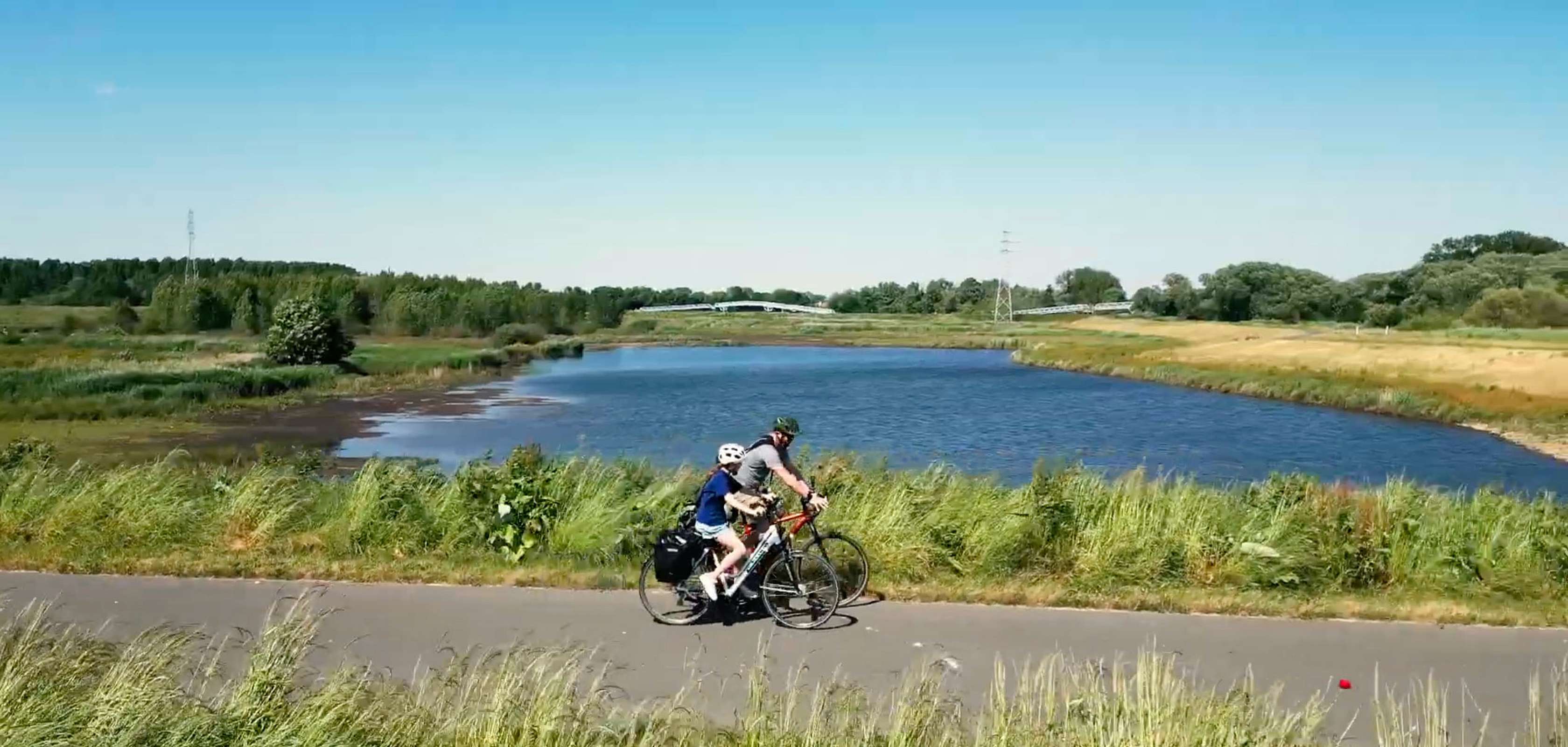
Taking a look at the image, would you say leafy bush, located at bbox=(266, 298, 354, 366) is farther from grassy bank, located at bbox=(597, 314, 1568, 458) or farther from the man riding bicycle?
the man riding bicycle

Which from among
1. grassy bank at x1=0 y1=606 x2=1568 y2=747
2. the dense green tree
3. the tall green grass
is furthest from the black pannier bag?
the dense green tree

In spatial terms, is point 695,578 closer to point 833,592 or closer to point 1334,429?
point 833,592

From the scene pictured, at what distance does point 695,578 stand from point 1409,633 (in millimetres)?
5536

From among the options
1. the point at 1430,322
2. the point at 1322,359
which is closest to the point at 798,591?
the point at 1322,359

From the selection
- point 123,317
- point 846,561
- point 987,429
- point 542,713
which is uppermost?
point 542,713

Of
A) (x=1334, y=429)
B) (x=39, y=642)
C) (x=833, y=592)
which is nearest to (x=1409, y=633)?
(x=833, y=592)

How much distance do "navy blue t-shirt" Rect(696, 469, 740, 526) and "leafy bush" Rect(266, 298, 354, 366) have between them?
7212cm

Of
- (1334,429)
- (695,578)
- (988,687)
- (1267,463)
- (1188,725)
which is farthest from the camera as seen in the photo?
(1334,429)

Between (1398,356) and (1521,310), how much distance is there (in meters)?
40.9

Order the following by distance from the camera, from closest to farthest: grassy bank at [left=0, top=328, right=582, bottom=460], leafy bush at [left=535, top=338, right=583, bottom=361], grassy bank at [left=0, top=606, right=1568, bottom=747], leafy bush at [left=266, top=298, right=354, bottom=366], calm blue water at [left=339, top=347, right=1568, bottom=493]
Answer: grassy bank at [left=0, top=606, right=1568, bottom=747]
calm blue water at [left=339, top=347, right=1568, bottom=493]
grassy bank at [left=0, top=328, right=582, bottom=460]
leafy bush at [left=266, top=298, right=354, bottom=366]
leafy bush at [left=535, top=338, right=583, bottom=361]

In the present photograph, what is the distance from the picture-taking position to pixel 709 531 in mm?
9859

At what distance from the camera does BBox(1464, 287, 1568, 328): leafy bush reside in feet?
333

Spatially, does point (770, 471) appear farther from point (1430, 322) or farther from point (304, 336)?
point (1430, 322)

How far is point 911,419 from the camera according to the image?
52969 millimetres
